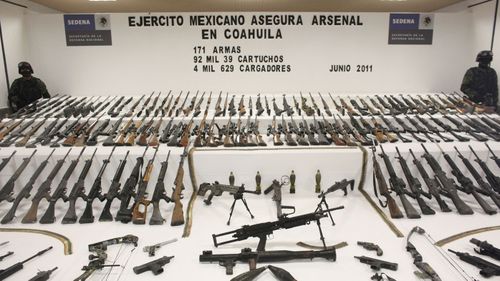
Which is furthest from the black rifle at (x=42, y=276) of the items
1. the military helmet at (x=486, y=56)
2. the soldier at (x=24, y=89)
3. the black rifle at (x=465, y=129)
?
the military helmet at (x=486, y=56)

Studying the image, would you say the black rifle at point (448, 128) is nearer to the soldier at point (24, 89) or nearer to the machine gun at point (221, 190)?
the machine gun at point (221, 190)

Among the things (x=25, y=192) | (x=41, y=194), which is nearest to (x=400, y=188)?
(x=41, y=194)

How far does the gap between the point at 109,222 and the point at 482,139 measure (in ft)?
15.8

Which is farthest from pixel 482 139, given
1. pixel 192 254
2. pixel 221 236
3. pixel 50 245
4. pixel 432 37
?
pixel 50 245

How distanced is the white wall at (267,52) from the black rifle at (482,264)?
4.80m

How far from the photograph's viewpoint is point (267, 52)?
7277mm

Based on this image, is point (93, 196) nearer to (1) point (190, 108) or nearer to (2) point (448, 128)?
(1) point (190, 108)

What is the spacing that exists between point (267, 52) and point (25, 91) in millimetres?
4458

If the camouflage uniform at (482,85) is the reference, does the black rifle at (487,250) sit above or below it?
below

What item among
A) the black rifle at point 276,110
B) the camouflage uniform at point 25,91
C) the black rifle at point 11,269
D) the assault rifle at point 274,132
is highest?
the camouflage uniform at point 25,91

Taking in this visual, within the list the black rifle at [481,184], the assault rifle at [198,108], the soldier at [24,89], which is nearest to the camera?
the black rifle at [481,184]

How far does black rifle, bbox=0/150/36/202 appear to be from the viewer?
13.8ft

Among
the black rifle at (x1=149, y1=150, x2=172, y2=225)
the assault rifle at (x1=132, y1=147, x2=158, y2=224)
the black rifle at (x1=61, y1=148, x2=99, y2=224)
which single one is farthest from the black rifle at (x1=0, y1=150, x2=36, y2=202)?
the black rifle at (x1=149, y1=150, x2=172, y2=225)

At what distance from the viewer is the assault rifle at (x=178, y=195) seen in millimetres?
3744
